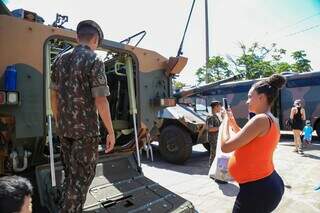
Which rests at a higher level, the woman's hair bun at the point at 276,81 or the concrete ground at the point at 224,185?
the woman's hair bun at the point at 276,81

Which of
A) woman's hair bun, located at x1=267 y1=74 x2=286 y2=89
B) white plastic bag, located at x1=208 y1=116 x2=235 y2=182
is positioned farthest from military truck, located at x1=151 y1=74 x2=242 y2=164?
woman's hair bun, located at x1=267 y1=74 x2=286 y2=89

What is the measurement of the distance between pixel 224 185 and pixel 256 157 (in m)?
3.41

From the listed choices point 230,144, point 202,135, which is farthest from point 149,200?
point 202,135

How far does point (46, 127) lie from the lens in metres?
3.38

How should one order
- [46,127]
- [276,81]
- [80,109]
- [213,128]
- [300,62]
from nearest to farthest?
[276,81], [80,109], [46,127], [213,128], [300,62]

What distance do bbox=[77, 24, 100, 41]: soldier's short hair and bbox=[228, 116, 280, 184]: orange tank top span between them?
1482 mm

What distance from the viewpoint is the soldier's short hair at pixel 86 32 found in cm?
276

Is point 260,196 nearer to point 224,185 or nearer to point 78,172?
point 78,172

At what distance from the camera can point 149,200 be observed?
11.7 feet

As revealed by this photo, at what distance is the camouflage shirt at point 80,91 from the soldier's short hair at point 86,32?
0.07m

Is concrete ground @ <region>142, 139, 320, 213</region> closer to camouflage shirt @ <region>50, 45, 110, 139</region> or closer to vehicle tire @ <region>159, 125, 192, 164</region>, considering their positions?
vehicle tire @ <region>159, 125, 192, 164</region>

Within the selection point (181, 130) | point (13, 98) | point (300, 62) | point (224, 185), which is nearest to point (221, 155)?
point (13, 98)

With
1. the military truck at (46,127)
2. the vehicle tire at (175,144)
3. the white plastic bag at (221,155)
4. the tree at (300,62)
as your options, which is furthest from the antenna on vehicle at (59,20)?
the tree at (300,62)

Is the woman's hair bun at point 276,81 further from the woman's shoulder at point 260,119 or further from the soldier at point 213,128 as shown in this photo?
the soldier at point 213,128
